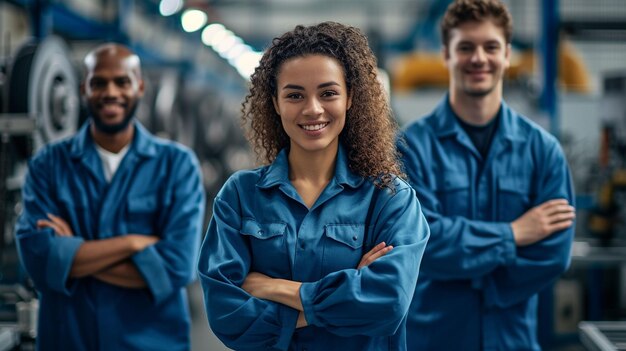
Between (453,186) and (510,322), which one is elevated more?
(453,186)

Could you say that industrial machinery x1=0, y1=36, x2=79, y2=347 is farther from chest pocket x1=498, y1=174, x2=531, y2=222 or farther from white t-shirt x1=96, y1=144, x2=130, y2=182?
chest pocket x1=498, y1=174, x2=531, y2=222

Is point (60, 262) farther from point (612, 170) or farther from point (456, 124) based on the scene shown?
point (612, 170)

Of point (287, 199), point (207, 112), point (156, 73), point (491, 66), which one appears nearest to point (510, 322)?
point (491, 66)

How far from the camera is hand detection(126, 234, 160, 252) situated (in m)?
1.99

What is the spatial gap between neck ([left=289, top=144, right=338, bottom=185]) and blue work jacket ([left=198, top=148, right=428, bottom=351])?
0.9 inches

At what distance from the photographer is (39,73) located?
3088mm

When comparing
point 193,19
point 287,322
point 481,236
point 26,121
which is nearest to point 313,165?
point 287,322

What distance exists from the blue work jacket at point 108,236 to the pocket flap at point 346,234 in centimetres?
83

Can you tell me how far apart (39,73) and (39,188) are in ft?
4.02

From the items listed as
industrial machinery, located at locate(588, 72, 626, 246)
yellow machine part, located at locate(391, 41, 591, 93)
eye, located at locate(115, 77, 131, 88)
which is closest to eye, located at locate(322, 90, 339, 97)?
eye, located at locate(115, 77, 131, 88)

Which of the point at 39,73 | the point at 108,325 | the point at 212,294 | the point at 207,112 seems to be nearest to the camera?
the point at 212,294

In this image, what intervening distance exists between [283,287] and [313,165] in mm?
278

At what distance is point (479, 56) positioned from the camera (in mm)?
1934

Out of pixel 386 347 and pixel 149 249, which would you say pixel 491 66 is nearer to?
pixel 386 347
